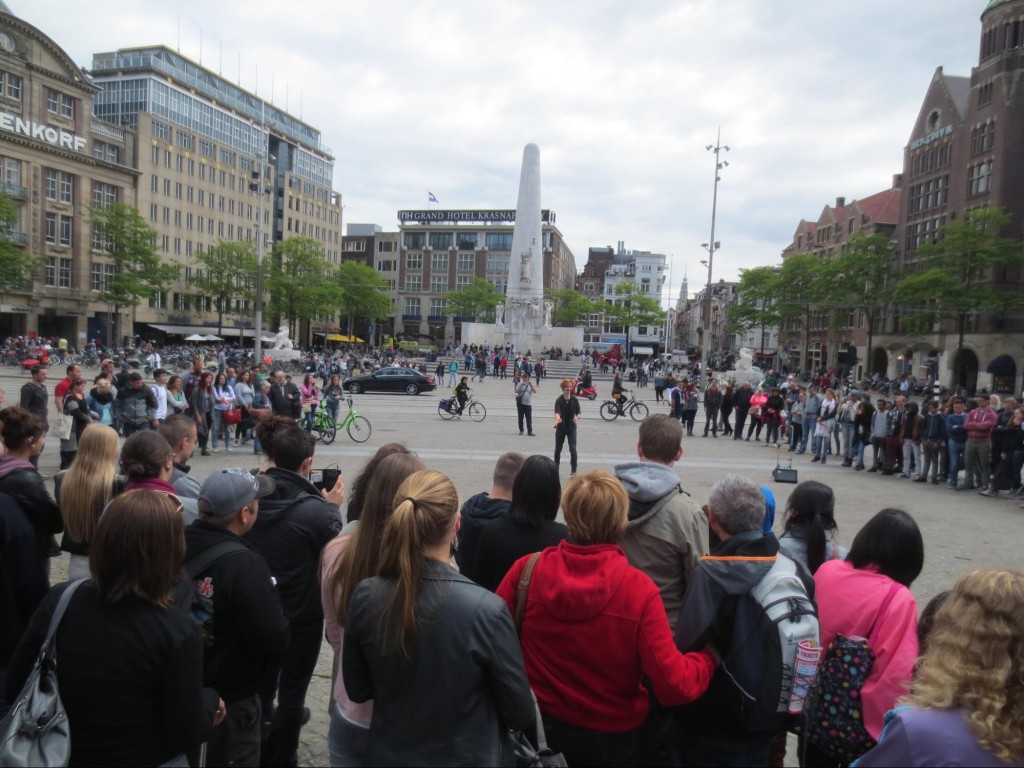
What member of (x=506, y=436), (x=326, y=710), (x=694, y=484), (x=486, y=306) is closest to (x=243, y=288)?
(x=486, y=306)

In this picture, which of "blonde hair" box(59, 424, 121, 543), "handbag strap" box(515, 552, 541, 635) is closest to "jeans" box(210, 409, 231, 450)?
"blonde hair" box(59, 424, 121, 543)

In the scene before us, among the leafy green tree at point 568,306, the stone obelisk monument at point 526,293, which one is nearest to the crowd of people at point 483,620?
the stone obelisk monument at point 526,293

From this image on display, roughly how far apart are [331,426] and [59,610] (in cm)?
1409

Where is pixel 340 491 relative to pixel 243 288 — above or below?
below

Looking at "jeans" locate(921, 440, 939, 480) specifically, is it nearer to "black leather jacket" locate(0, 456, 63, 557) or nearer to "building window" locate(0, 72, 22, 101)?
"black leather jacket" locate(0, 456, 63, 557)

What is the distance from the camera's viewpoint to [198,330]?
73.6 m

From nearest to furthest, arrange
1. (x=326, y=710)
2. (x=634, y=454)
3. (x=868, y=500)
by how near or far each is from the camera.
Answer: (x=326, y=710) < (x=868, y=500) < (x=634, y=454)

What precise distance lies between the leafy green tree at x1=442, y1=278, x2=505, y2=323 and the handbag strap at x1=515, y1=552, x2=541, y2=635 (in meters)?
90.6

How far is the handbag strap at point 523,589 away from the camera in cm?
283

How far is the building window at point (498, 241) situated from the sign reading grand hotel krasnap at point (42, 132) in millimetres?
59527

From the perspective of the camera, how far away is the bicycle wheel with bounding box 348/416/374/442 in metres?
16.8

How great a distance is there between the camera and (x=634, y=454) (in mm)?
16281

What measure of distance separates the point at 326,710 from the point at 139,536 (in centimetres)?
279

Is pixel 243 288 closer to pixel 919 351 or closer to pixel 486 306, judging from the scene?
pixel 486 306
